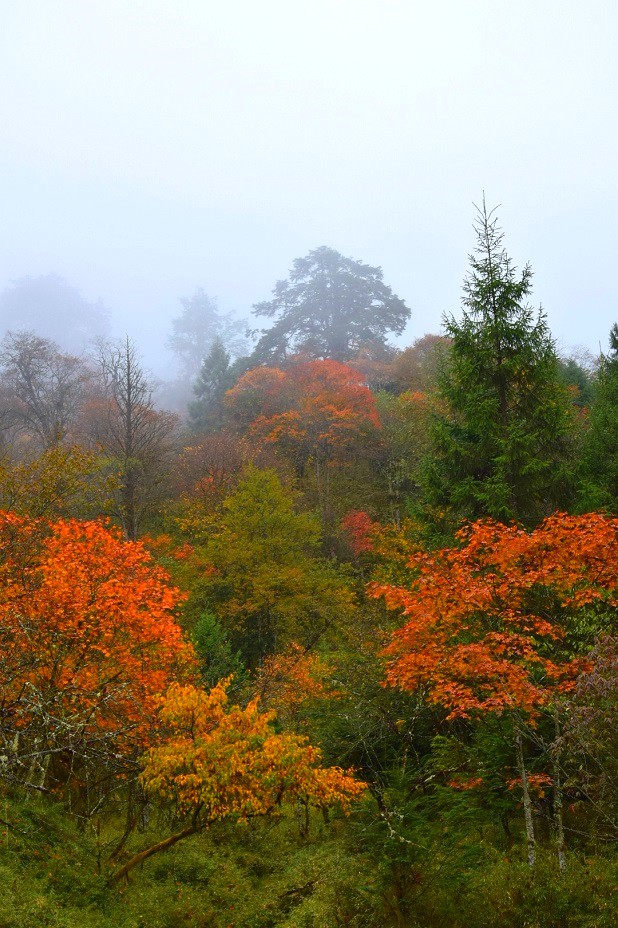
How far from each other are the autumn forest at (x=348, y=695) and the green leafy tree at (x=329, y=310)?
26162 millimetres

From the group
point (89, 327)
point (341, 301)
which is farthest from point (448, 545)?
point (89, 327)

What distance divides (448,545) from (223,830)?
29.3ft

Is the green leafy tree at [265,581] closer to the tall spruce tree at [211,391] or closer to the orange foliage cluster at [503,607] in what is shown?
the orange foliage cluster at [503,607]

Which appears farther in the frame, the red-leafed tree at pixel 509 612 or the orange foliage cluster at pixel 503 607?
the orange foliage cluster at pixel 503 607

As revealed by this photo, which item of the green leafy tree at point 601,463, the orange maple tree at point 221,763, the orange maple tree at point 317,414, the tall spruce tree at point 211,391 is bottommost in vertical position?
the orange maple tree at point 221,763

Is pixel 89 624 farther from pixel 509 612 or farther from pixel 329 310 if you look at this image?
pixel 329 310

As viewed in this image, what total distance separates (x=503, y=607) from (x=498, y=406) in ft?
22.4

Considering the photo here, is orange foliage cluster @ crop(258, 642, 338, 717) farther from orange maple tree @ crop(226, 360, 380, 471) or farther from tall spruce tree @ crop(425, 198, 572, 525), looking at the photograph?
orange maple tree @ crop(226, 360, 380, 471)

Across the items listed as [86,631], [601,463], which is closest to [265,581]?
[86,631]

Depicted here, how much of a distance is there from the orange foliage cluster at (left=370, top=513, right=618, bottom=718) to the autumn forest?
0.07 m

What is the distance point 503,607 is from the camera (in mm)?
11469

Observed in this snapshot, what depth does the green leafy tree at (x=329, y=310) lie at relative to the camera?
53.1m

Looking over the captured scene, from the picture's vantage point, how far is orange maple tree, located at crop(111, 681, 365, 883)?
9766 mm

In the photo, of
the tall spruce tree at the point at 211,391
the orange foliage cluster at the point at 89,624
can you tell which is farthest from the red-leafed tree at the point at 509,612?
the tall spruce tree at the point at 211,391
